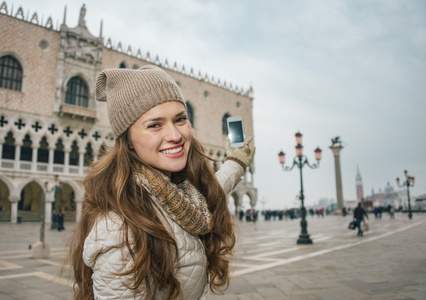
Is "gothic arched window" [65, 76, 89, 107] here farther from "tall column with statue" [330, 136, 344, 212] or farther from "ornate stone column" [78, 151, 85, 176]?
"tall column with statue" [330, 136, 344, 212]

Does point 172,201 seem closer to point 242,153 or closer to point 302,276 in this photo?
point 242,153

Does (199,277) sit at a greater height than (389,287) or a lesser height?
greater

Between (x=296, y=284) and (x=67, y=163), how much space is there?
70.6ft

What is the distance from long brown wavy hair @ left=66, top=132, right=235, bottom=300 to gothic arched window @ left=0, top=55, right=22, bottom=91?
23.8 metres

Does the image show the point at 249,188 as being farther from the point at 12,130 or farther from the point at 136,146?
the point at 136,146

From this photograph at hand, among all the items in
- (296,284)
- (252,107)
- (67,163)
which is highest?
(252,107)

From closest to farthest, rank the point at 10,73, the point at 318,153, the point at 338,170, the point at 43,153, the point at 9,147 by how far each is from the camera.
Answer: the point at 318,153 → the point at 10,73 → the point at 9,147 → the point at 43,153 → the point at 338,170

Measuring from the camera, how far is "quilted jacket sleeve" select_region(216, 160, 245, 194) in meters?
1.76

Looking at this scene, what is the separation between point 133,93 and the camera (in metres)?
1.23

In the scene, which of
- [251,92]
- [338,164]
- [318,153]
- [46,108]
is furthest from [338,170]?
[46,108]

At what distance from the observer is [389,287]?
3.93 metres

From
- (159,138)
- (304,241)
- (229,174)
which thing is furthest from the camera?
(304,241)

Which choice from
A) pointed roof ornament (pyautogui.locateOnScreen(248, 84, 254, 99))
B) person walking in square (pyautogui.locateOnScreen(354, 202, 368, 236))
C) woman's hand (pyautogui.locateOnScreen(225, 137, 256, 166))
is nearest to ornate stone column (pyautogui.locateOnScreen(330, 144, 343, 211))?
pointed roof ornament (pyautogui.locateOnScreen(248, 84, 254, 99))

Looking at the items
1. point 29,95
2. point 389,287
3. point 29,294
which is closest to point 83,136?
point 29,95
